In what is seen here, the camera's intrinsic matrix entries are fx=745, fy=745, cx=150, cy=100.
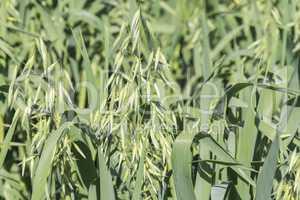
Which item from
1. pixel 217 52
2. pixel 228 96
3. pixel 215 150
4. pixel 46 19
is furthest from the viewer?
pixel 217 52

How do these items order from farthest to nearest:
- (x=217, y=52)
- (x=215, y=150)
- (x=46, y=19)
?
(x=217, y=52) → (x=46, y=19) → (x=215, y=150)

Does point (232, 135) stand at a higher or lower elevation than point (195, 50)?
lower

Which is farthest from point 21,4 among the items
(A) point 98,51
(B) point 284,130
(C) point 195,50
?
(B) point 284,130

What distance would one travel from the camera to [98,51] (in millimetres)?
1891

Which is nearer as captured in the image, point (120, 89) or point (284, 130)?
point (120, 89)

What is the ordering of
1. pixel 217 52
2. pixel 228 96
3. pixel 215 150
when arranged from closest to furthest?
pixel 215 150, pixel 228 96, pixel 217 52

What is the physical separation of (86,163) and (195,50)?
2.50 feet

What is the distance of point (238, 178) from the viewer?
1.17 meters

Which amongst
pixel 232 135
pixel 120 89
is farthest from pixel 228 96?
pixel 120 89

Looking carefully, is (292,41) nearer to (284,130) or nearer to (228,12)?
(228,12)

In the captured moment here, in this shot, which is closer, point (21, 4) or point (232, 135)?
point (232, 135)

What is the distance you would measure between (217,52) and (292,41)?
0.19 m

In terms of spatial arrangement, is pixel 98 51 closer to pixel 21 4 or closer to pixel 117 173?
pixel 21 4

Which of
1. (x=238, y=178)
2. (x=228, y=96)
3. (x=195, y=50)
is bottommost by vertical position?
(x=238, y=178)
